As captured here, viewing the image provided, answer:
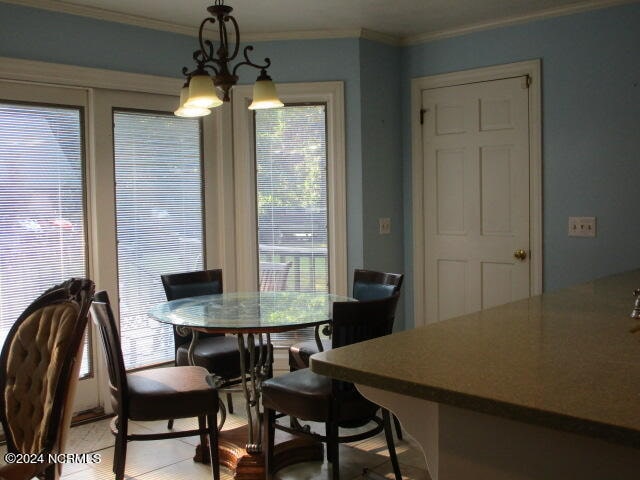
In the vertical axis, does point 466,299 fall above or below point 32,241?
below

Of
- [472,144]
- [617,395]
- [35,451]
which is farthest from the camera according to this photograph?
[472,144]

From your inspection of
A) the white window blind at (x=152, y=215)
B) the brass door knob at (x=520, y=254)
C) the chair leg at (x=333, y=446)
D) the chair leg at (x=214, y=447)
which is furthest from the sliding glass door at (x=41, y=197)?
the brass door knob at (x=520, y=254)

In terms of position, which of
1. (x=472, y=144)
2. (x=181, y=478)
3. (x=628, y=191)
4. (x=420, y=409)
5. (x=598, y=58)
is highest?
(x=598, y=58)

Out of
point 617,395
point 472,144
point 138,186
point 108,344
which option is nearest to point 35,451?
point 108,344

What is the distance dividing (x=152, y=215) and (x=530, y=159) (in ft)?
7.93

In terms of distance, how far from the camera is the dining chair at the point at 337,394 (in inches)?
104

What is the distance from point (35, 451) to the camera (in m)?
1.92

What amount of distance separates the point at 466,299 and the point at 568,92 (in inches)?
58.3

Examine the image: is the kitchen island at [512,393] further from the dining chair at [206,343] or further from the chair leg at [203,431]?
the dining chair at [206,343]

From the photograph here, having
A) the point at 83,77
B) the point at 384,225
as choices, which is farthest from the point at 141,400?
the point at 384,225

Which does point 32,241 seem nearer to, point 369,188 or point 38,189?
point 38,189

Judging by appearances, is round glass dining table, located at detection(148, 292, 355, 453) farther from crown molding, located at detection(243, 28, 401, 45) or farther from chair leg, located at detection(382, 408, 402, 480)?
crown molding, located at detection(243, 28, 401, 45)

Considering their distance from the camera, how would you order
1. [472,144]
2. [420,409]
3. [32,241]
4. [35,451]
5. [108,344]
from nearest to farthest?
[420,409]
[35,451]
[108,344]
[32,241]
[472,144]

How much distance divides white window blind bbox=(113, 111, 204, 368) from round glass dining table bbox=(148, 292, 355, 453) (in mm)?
726
